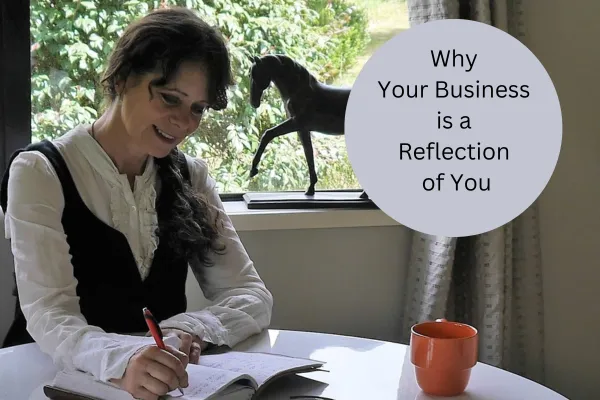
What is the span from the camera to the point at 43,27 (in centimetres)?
182

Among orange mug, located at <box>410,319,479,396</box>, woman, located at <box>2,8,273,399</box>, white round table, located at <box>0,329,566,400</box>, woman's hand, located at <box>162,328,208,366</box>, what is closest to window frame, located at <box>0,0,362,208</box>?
woman, located at <box>2,8,273,399</box>

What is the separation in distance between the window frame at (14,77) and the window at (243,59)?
0.05ft

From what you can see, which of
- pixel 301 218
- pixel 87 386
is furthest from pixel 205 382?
pixel 301 218

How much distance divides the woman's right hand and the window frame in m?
1.05

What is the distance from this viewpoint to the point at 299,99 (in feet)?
6.11

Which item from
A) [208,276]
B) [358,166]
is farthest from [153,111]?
[358,166]

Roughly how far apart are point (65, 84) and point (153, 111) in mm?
681

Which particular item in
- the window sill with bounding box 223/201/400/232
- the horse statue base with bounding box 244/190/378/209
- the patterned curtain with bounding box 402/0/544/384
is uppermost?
the horse statue base with bounding box 244/190/378/209

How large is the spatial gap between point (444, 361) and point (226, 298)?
47cm

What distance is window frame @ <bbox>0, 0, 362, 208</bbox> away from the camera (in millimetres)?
1777

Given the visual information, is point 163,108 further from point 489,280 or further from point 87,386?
point 489,280

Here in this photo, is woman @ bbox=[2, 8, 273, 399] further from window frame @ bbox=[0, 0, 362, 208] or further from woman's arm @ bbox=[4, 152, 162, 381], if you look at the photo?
window frame @ bbox=[0, 0, 362, 208]

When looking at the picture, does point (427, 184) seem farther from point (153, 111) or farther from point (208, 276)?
point (153, 111)

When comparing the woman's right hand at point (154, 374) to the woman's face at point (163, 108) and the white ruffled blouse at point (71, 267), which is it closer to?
the white ruffled blouse at point (71, 267)
